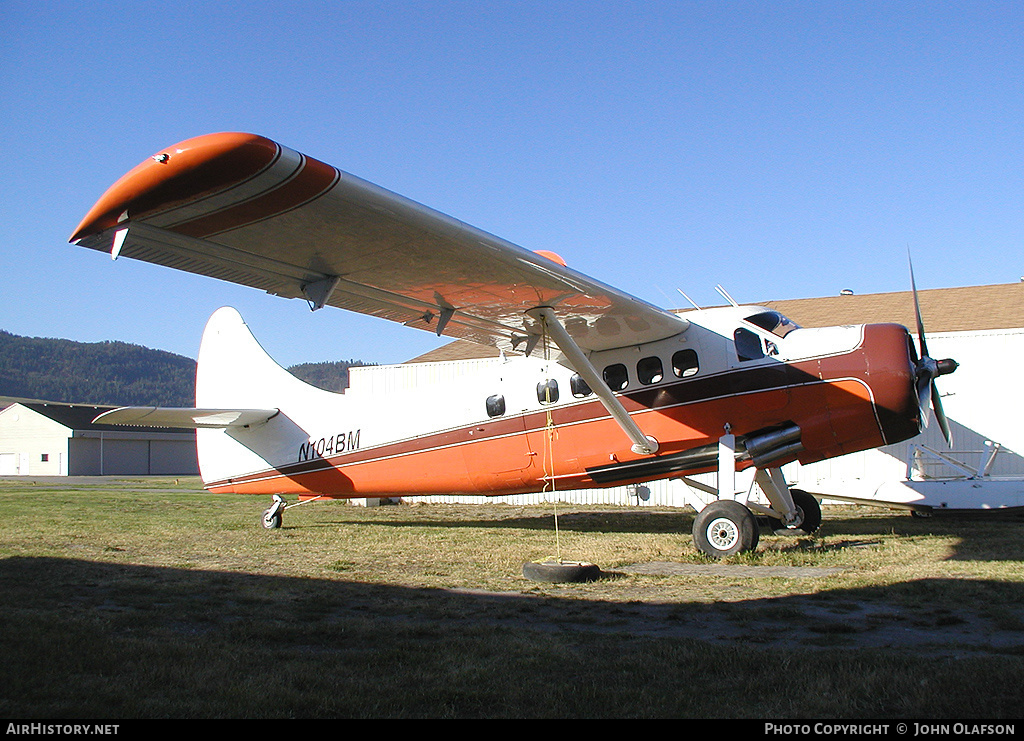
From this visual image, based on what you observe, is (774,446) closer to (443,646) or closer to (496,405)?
(496,405)

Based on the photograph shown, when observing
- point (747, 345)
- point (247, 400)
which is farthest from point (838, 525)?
point (247, 400)

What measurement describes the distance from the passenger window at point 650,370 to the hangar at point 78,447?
5291cm

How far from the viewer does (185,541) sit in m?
10.8

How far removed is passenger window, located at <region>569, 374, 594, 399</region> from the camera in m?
10.8

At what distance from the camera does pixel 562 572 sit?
7.42m

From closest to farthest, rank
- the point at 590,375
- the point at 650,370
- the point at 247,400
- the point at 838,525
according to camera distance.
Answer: the point at 590,375, the point at 650,370, the point at 838,525, the point at 247,400

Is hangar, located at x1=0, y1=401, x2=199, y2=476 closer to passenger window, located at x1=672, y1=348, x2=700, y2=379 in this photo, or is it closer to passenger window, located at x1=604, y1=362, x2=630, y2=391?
passenger window, located at x1=604, y1=362, x2=630, y2=391

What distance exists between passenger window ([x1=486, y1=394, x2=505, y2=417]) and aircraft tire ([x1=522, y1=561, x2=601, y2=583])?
12.9 ft

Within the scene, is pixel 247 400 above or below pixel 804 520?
above

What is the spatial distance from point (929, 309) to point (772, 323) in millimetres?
14220

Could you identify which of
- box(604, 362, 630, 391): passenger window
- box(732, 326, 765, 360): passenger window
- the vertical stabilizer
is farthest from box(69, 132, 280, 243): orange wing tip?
the vertical stabilizer

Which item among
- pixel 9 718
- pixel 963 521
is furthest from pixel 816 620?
pixel 963 521

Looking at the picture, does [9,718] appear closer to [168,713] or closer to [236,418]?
[168,713]

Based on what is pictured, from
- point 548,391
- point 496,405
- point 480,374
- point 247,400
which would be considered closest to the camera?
point 548,391
